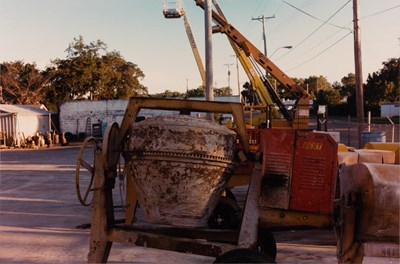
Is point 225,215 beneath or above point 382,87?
beneath

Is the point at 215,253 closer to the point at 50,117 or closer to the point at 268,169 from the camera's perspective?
the point at 268,169

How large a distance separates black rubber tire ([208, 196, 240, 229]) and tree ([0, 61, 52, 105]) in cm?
4266

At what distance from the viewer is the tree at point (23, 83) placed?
4553 centimetres

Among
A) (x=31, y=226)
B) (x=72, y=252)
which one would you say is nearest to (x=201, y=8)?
(x=31, y=226)

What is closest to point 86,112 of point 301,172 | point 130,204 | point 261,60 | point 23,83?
point 23,83

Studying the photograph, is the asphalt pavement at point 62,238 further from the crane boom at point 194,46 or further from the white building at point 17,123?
the white building at point 17,123

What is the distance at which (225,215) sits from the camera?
5680 millimetres

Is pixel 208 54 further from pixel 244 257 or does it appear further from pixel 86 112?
pixel 86 112

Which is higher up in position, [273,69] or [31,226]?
[273,69]

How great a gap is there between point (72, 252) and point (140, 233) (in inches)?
112

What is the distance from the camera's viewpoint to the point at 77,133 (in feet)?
125

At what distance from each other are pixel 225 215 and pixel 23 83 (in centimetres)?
4816

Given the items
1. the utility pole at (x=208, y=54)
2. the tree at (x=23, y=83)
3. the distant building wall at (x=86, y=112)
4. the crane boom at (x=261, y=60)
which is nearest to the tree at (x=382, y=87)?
the distant building wall at (x=86, y=112)

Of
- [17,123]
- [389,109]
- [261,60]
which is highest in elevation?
[261,60]
